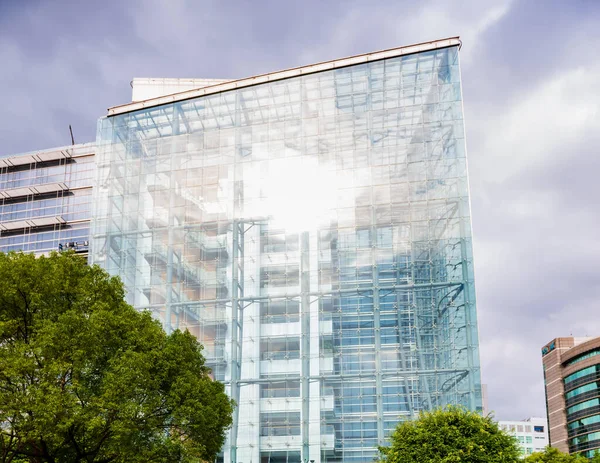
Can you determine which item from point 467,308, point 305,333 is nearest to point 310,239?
point 305,333

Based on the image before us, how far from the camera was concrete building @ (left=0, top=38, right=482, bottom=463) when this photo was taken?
36281 millimetres

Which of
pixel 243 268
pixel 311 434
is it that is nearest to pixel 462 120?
pixel 243 268

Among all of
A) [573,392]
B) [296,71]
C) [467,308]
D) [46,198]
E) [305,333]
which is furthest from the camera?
[573,392]

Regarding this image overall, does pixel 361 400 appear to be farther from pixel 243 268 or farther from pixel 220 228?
pixel 220 228

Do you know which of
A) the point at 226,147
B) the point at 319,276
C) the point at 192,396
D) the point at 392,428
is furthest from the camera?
the point at 226,147

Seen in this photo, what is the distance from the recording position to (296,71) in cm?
4216

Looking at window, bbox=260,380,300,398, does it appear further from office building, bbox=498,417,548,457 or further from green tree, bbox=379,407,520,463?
office building, bbox=498,417,548,457

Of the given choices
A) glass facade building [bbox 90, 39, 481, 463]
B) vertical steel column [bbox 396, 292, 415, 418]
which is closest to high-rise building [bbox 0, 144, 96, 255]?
glass facade building [bbox 90, 39, 481, 463]

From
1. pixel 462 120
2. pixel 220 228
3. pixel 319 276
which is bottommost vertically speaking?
pixel 319 276

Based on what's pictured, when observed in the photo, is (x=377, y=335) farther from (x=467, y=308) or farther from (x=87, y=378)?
(x=87, y=378)

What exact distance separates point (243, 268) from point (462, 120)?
562 inches

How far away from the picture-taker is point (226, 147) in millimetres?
42656

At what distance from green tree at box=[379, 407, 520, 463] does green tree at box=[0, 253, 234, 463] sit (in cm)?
645

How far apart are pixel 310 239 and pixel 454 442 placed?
57.3ft
